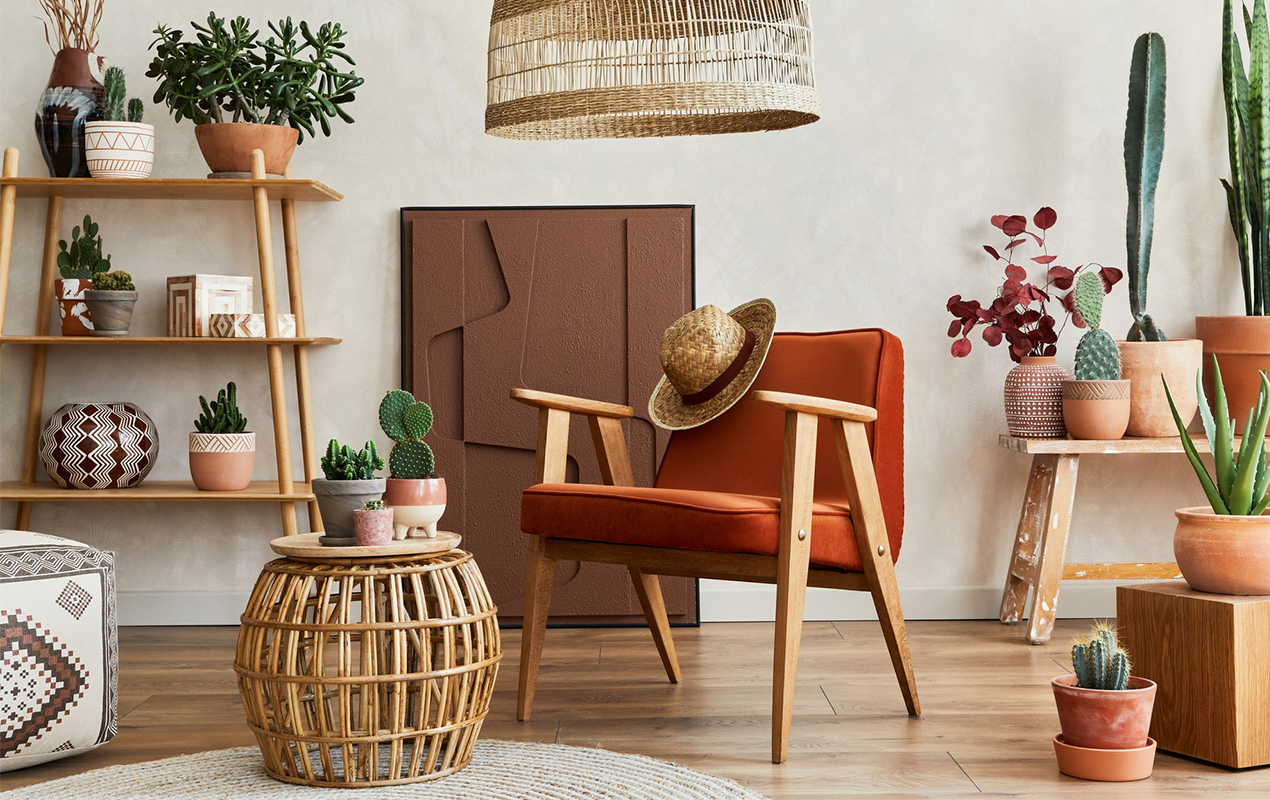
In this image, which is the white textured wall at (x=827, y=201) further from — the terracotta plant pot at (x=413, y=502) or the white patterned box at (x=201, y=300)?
the terracotta plant pot at (x=413, y=502)

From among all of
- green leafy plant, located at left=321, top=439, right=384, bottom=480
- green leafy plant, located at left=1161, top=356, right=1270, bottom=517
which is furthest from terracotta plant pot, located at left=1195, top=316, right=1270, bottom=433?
green leafy plant, located at left=321, top=439, right=384, bottom=480

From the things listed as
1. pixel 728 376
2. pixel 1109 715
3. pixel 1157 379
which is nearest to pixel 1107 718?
pixel 1109 715

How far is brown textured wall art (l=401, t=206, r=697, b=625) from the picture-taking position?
340 centimetres

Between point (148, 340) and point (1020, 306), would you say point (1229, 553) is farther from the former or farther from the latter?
point (148, 340)

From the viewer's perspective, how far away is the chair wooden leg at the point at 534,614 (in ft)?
7.82

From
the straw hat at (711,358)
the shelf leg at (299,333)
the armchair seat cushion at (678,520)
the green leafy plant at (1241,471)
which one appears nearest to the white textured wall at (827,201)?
the shelf leg at (299,333)

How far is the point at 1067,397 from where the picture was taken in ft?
10.2

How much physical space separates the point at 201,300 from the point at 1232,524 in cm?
270

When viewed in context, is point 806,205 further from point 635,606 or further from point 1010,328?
point 635,606

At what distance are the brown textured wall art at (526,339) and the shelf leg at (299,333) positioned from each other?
31 cm

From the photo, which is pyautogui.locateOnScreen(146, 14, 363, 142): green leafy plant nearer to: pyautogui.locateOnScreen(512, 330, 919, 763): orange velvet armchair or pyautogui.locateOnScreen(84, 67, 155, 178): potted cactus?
pyautogui.locateOnScreen(84, 67, 155, 178): potted cactus

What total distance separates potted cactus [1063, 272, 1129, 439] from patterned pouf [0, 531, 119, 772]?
2482 mm

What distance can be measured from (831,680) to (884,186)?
5.23 feet

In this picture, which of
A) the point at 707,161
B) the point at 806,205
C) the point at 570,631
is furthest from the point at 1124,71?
the point at 570,631
